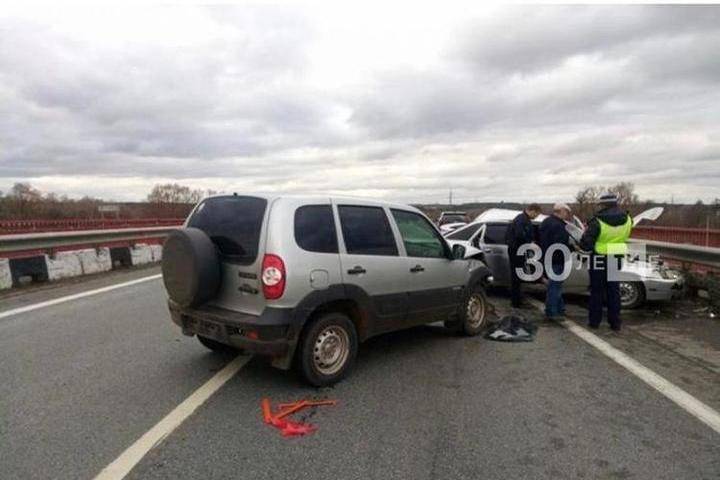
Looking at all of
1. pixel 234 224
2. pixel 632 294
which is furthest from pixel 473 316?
pixel 632 294

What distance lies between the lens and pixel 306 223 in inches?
187

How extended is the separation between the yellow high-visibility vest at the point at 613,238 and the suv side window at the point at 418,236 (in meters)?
2.58

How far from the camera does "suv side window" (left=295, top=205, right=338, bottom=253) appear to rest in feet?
15.3

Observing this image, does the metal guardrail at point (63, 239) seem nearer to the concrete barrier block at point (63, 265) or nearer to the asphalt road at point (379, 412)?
the concrete barrier block at point (63, 265)

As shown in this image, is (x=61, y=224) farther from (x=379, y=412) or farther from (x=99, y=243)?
(x=379, y=412)

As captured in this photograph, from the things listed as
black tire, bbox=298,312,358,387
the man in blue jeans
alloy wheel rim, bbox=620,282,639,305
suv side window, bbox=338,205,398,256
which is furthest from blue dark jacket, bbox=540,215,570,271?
black tire, bbox=298,312,358,387

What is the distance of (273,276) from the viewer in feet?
14.5

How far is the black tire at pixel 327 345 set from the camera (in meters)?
4.66

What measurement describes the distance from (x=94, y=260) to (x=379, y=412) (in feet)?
32.7

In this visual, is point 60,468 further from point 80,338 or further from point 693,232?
point 693,232

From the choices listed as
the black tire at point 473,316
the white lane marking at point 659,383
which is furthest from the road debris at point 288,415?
the white lane marking at point 659,383

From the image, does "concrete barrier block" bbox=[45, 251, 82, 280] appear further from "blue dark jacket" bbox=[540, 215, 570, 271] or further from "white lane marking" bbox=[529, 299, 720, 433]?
"white lane marking" bbox=[529, 299, 720, 433]

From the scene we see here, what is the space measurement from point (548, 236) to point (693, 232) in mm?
6564

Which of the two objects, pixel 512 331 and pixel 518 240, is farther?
pixel 518 240
